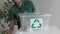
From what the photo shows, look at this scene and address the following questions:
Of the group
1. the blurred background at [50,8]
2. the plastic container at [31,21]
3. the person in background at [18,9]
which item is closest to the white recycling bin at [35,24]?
the plastic container at [31,21]

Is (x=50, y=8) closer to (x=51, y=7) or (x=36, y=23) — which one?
(x=51, y=7)

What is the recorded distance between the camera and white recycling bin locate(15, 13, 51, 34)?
1.20 metres

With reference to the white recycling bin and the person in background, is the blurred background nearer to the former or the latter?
the person in background

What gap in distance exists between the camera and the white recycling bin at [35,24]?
1202mm

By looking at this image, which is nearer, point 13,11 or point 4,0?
point 13,11

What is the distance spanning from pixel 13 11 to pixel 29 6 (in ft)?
0.65

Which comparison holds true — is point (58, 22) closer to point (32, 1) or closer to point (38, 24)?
point (32, 1)

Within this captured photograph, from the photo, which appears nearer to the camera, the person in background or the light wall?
the person in background

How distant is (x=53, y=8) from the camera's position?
174cm

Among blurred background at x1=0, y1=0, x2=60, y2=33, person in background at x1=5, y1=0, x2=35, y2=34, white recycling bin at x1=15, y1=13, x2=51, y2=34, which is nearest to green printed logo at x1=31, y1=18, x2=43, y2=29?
white recycling bin at x1=15, y1=13, x2=51, y2=34

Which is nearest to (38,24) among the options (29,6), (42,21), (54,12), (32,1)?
(42,21)

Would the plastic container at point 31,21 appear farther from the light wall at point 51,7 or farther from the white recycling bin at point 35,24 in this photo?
the light wall at point 51,7

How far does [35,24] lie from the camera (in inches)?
47.6

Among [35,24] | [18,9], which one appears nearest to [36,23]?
[35,24]
